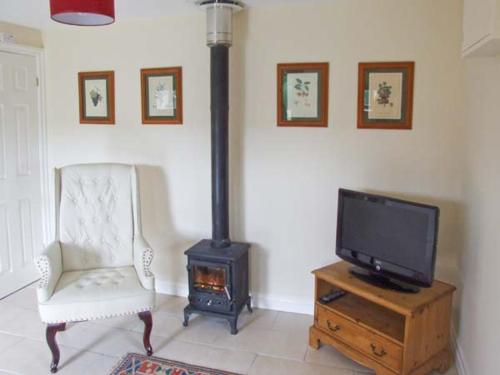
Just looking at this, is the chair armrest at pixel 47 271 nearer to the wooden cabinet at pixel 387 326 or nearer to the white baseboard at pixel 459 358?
the wooden cabinet at pixel 387 326

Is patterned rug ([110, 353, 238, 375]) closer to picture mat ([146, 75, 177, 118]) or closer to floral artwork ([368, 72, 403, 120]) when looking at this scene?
picture mat ([146, 75, 177, 118])

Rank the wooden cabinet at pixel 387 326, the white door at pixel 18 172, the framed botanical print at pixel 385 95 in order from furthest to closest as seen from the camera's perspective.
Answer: the white door at pixel 18 172
the framed botanical print at pixel 385 95
the wooden cabinet at pixel 387 326

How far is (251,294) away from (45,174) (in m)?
2.11

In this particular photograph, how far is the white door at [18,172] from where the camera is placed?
3566 millimetres

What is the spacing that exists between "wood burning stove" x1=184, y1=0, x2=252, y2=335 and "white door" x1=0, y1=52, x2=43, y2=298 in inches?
64.3

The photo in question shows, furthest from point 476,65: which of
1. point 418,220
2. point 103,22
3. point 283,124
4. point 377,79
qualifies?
point 103,22

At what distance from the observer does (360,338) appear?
2.55 meters

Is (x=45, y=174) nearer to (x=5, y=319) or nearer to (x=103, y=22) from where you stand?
(x=5, y=319)

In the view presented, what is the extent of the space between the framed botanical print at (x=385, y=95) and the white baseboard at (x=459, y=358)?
138cm

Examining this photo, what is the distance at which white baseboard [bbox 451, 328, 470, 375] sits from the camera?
8.08ft

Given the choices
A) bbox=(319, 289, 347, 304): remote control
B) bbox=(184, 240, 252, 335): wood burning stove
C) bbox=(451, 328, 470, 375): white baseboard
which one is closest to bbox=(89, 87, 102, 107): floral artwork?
bbox=(184, 240, 252, 335): wood burning stove

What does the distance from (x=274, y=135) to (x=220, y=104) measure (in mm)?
468

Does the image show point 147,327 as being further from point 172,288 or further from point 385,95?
point 385,95

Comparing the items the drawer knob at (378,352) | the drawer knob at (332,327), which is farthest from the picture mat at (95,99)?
the drawer knob at (378,352)
